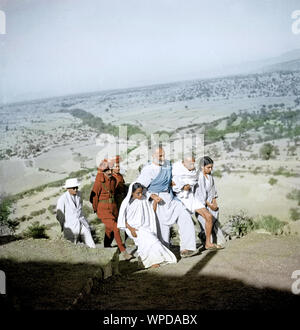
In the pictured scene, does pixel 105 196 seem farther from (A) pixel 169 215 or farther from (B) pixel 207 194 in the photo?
(B) pixel 207 194

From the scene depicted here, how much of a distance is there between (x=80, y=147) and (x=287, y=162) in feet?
53.5

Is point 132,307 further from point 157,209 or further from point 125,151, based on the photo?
point 125,151

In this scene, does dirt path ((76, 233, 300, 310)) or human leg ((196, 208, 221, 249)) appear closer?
dirt path ((76, 233, 300, 310))

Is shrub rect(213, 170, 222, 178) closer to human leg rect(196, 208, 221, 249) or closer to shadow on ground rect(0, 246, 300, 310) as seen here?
human leg rect(196, 208, 221, 249)

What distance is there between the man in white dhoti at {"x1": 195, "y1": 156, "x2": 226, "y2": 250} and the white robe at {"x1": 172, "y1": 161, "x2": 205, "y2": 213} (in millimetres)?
125

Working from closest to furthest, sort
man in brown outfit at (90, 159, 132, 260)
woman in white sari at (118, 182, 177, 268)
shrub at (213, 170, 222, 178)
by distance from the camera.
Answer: woman in white sari at (118, 182, 177, 268), man in brown outfit at (90, 159, 132, 260), shrub at (213, 170, 222, 178)

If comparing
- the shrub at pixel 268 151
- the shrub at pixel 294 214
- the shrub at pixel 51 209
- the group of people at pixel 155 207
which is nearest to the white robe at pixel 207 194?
the group of people at pixel 155 207

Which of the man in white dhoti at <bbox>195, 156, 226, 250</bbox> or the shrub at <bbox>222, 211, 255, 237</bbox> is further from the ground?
the man in white dhoti at <bbox>195, 156, 226, 250</bbox>

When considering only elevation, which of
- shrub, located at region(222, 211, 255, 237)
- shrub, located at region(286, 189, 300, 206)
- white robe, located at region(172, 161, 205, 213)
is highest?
white robe, located at region(172, 161, 205, 213)

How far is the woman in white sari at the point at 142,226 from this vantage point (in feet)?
20.2

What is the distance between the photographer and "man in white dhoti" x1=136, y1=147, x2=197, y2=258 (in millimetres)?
6469

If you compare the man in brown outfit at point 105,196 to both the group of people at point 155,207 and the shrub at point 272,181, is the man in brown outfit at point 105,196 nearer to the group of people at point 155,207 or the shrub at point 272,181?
the group of people at point 155,207

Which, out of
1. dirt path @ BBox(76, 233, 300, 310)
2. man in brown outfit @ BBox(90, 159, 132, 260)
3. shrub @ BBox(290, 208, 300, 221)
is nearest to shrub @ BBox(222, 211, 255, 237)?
dirt path @ BBox(76, 233, 300, 310)
